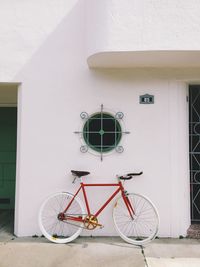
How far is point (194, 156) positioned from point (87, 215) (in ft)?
6.69

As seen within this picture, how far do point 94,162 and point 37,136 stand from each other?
1.02 meters

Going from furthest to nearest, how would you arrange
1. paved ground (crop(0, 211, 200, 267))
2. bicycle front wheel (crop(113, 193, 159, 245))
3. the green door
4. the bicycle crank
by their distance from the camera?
the green door → bicycle front wheel (crop(113, 193, 159, 245)) → the bicycle crank → paved ground (crop(0, 211, 200, 267))

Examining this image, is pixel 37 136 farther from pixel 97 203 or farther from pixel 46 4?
pixel 46 4

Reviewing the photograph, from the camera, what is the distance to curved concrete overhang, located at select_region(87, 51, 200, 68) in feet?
12.9

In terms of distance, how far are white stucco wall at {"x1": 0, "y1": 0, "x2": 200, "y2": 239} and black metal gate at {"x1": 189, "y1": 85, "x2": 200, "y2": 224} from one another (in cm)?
20

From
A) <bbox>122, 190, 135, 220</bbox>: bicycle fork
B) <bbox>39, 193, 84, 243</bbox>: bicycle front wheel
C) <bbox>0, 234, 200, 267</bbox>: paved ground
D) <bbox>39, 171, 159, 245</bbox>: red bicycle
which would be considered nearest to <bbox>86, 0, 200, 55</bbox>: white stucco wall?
<bbox>39, 171, 159, 245</bbox>: red bicycle

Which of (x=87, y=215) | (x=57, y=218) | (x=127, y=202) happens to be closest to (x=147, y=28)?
(x=127, y=202)

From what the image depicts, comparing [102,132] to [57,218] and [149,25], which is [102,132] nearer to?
[57,218]

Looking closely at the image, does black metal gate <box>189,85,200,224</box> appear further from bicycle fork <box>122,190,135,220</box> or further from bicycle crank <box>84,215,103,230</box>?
bicycle crank <box>84,215,103,230</box>

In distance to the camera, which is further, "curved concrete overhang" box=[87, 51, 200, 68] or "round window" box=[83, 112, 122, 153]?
"round window" box=[83, 112, 122, 153]

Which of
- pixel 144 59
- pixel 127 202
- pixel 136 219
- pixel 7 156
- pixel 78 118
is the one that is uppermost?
pixel 144 59

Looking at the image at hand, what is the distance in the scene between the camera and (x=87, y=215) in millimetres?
4098

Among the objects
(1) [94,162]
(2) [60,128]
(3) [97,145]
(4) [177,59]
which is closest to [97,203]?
(1) [94,162]

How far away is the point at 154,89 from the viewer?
4.40 m
